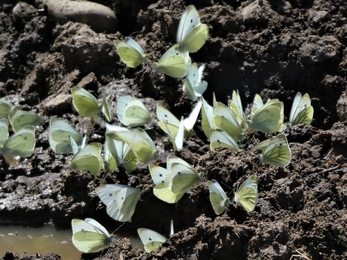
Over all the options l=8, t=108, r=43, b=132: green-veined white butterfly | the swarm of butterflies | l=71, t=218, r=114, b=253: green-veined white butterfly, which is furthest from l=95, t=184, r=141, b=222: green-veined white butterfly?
l=8, t=108, r=43, b=132: green-veined white butterfly

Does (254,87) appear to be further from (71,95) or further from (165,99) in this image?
(71,95)

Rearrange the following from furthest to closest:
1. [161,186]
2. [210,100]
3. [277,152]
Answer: [210,100] < [161,186] < [277,152]

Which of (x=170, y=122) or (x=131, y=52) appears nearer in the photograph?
(x=170, y=122)

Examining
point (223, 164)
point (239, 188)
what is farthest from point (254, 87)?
point (239, 188)

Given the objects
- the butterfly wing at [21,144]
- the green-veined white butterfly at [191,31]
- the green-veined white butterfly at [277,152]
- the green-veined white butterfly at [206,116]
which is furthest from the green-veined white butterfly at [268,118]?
the butterfly wing at [21,144]

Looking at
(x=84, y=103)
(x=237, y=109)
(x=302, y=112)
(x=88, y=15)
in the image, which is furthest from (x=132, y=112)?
(x=88, y=15)

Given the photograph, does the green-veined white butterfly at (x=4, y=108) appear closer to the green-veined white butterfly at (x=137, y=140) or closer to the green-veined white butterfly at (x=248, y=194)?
the green-veined white butterfly at (x=137, y=140)

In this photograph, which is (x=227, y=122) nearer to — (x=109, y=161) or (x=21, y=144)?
(x=109, y=161)
